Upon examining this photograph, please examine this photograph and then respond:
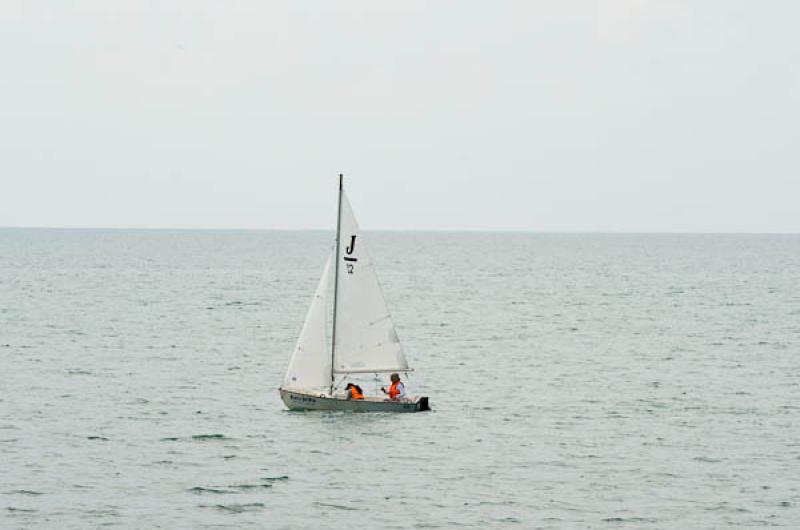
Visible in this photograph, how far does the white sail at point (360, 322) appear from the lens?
4728 centimetres

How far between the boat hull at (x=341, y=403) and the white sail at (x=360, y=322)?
126 centimetres

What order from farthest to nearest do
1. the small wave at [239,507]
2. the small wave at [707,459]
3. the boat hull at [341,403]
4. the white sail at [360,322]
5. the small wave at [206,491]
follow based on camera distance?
the white sail at [360,322] < the boat hull at [341,403] < the small wave at [707,459] < the small wave at [206,491] < the small wave at [239,507]

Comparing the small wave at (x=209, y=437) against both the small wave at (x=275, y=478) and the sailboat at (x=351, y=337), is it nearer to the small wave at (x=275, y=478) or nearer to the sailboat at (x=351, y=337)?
the sailboat at (x=351, y=337)

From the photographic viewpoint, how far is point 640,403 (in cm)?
5456

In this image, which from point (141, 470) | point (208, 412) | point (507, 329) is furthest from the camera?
point (507, 329)

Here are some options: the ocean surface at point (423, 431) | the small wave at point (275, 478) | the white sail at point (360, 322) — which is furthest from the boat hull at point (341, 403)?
the small wave at point (275, 478)

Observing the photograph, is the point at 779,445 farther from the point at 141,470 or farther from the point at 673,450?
the point at 141,470

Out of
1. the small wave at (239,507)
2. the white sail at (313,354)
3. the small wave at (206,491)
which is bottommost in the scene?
the small wave at (239,507)

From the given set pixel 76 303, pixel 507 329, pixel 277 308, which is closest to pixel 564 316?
pixel 507 329

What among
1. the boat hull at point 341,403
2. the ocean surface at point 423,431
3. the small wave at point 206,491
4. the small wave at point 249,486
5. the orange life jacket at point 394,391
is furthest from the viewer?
the orange life jacket at point 394,391

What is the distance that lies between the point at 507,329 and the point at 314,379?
160 ft

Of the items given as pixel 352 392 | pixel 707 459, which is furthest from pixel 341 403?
pixel 707 459

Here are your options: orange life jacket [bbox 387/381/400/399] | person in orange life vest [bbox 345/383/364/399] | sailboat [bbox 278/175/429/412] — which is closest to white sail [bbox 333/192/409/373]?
sailboat [bbox 278/175/429/412]

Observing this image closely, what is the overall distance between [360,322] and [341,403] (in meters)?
3.39
